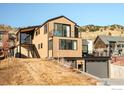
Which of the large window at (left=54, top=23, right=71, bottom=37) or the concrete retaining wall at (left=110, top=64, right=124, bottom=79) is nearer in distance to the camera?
the concrete retaining wall at (left=110, top=64, right=124, bottom=79)

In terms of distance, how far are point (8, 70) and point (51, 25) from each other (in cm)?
905

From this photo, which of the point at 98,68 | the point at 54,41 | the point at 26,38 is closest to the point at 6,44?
the point at 26,38

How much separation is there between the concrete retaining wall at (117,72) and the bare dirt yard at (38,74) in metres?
7.70

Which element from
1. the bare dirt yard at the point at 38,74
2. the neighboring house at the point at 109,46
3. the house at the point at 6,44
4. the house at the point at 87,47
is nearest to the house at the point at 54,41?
the house at the point at 6,44

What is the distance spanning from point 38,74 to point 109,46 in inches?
732

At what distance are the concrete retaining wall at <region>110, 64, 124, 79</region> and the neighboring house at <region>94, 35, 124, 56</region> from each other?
170 inches

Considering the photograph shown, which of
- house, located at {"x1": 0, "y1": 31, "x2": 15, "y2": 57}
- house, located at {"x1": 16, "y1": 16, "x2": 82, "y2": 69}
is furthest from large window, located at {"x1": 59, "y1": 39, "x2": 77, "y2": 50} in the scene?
house, located at {"x1": 0, "y1": 31, "x2": 15, "y2": 57}

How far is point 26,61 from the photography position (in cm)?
2133

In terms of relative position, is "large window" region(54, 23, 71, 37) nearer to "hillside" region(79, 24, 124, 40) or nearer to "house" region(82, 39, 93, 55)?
"house" region(82, 39, 93, 55)

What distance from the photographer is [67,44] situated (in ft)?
86.8

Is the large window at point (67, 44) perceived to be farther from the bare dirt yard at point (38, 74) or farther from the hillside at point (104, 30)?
the hillside at point (104, 30)

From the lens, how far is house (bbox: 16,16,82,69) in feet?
84.7

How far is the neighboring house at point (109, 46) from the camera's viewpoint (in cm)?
3277

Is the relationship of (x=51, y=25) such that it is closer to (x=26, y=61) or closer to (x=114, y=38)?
(x=26, y=61)
